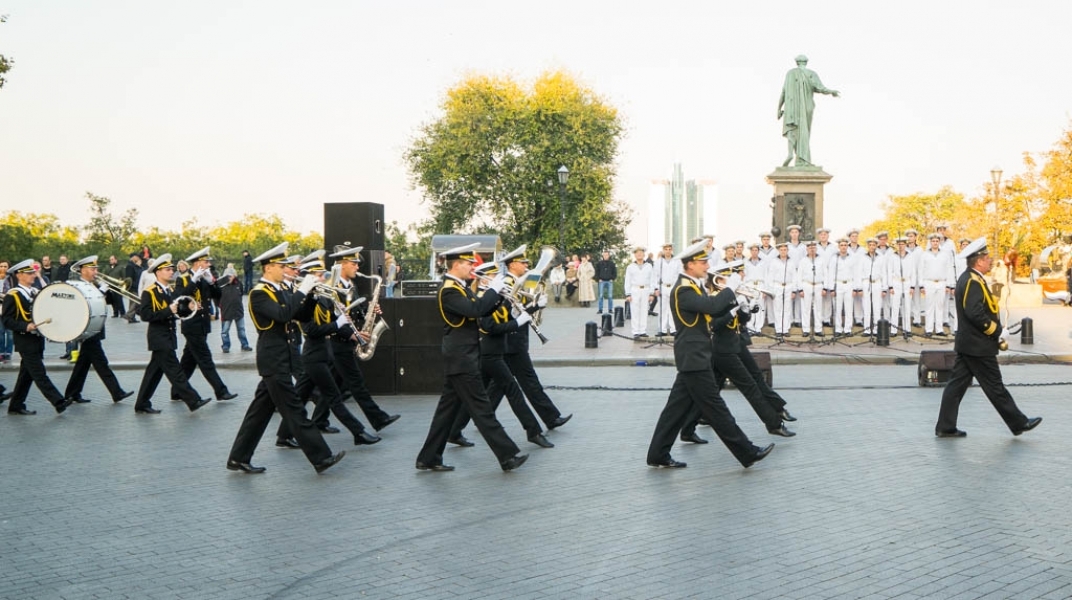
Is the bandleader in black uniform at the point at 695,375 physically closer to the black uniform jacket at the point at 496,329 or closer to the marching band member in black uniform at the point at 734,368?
the marching band member in black uniform at the point at 734,368

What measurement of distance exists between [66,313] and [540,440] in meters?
6.91

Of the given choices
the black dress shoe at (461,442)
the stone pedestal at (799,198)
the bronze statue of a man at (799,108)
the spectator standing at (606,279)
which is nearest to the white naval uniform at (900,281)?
the stone pedestal at (799,198)

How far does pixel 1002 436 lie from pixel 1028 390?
409cm

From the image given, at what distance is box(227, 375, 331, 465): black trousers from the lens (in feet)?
28.3

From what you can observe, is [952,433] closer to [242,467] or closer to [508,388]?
[508,388]

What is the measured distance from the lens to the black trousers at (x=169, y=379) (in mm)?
12555

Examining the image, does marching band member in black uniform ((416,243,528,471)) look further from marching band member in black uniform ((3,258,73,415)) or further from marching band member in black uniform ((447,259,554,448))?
marching band member in black uniform ((3,258,73,415))

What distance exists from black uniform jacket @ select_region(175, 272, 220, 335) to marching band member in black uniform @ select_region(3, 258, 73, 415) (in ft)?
5.45

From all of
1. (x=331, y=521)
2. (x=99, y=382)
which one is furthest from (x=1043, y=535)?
(x=99, y=382)

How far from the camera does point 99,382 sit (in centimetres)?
1585

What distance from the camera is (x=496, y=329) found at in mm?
9359

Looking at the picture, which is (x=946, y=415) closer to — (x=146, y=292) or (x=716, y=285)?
(x=716, y=285)

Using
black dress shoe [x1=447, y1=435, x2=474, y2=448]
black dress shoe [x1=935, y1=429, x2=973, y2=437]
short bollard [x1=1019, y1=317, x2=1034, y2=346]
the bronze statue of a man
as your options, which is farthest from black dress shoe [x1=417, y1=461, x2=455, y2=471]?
the bronze statue of a man

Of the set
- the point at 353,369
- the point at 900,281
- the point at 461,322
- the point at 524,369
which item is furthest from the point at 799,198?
the point at 461,322
